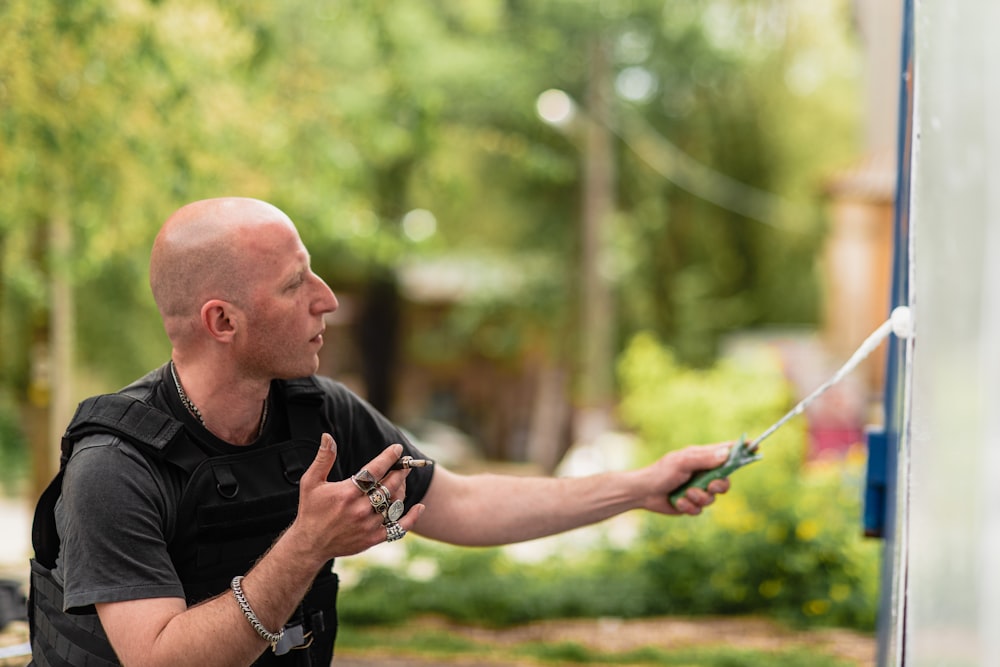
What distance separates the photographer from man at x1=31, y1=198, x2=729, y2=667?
1.90 meters

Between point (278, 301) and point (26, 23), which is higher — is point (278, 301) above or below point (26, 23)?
below

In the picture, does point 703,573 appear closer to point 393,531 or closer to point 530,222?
point 393,531

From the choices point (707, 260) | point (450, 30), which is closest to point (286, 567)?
point (450, 30)

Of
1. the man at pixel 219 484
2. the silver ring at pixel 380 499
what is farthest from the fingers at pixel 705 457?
the silver ring at pixel 380 499

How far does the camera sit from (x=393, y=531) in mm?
1950

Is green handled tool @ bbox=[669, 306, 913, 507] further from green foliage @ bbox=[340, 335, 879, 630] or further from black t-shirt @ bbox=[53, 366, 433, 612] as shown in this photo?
green foliage @ bbox=[340, 335, 879, 630]

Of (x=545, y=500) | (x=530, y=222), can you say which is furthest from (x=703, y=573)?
(x=530, y=222)

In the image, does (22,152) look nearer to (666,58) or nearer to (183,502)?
(183,502)

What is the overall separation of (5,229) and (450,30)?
13.4m

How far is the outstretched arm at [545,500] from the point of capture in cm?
271

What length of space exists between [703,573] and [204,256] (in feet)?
18.6

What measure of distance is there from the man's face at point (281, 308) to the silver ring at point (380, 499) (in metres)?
0.46

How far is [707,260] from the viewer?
2792 cm

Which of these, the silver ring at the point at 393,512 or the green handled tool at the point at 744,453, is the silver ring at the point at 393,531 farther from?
the green handled tool at the point at 744,453
